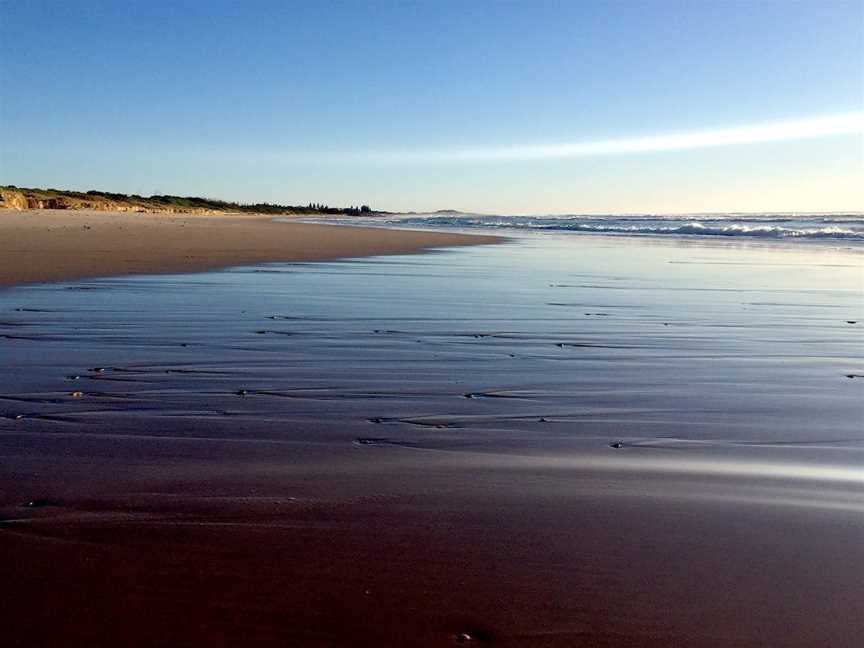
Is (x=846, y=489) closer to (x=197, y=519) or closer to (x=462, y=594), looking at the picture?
(x=462, y=594)

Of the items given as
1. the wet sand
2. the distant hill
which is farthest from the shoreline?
the distant hill

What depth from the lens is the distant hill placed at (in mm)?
44969

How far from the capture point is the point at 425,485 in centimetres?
269

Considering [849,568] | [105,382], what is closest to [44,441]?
[105,382]

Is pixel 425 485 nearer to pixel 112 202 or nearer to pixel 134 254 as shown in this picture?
pixel 134 254

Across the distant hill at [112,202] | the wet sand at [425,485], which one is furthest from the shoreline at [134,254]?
the distant hill at [112,202]

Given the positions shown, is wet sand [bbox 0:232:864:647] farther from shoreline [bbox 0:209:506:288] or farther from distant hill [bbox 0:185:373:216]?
distant hill [bbox 0:185:373:216]

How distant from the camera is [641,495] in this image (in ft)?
8.62

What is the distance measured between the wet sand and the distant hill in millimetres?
42577

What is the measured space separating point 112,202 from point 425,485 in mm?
59535

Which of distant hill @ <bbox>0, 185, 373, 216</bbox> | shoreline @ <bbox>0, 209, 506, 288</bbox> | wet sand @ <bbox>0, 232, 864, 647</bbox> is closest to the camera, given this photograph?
wet sand @ <bbox>0, 232, 864, 647</bbox>

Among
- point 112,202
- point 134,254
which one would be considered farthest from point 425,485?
point 112,202

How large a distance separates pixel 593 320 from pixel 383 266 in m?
6.15

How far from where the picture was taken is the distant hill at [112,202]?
148ft
